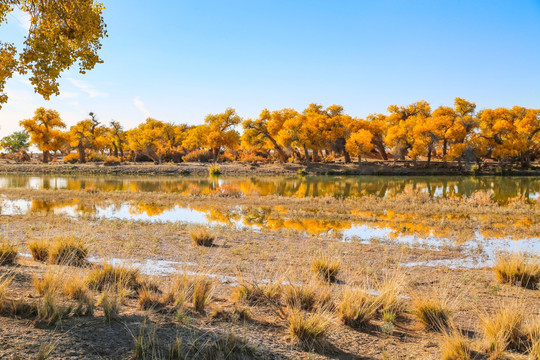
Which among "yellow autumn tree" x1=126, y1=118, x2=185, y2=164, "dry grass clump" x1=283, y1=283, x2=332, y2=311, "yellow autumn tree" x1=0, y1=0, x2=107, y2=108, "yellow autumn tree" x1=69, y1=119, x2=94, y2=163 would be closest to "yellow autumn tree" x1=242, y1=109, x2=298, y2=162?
"yellow autumn tree" x1=126, y1=118, x2=185, y2=164

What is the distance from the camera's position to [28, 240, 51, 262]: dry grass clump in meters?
9.12

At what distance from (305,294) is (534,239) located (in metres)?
12.1

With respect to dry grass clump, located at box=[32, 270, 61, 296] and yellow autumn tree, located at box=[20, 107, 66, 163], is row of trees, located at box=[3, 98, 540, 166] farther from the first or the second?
dry grass clump, located at box=[32, 270, 61, 296]

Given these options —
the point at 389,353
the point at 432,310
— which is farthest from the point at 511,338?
the point at 389,353

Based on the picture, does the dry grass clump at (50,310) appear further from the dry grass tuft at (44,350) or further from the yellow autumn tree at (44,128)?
the yellow autumn tree at (44,128)

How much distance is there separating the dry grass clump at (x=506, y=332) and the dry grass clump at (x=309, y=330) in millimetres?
2078

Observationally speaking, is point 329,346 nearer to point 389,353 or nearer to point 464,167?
point 389,353

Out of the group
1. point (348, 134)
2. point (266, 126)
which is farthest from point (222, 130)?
point (348, 134)

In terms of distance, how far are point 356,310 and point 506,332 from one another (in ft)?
6.44

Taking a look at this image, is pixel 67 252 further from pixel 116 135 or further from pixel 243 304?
pixel 116 135

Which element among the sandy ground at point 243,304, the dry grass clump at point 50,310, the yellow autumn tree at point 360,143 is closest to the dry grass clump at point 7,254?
the sandy ground at point 243,304

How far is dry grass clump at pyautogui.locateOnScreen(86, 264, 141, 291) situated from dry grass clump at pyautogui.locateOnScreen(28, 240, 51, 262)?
2807 millimetres

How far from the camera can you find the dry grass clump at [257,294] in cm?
667

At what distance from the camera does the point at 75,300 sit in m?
6.00
